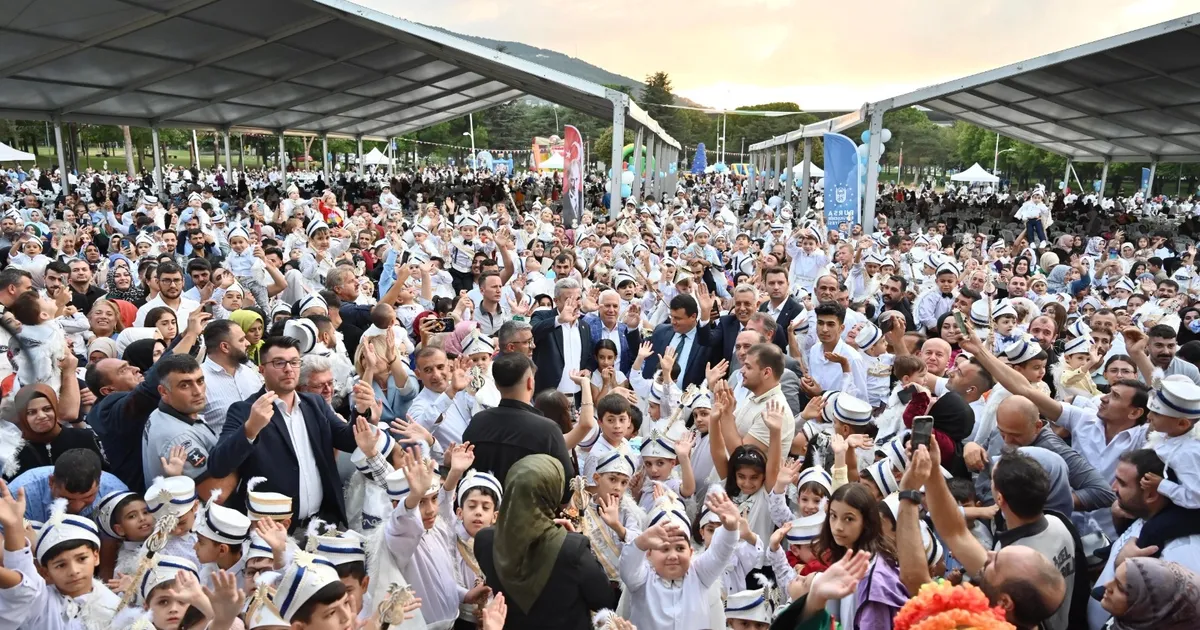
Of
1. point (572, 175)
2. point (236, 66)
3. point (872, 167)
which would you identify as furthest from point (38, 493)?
point (236, 66)

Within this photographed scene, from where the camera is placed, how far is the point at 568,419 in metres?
4.82

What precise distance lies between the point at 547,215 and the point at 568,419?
427 inches

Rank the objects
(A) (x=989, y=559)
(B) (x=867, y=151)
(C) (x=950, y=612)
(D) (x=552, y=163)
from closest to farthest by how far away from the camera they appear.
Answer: (C) (x=950, y=612) → (A) (x=989, y=559) → (B) (x=867, y=151) → (D) (x=552, y=163)

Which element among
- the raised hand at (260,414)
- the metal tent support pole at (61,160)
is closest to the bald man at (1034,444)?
the raised hand at (260,414)

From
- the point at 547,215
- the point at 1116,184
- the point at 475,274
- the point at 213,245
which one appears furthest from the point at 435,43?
the point at 1116,184

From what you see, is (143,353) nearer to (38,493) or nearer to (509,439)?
(38,493)

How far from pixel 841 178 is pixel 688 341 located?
399 inches

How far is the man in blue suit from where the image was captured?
695cm

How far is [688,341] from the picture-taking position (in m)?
6.53

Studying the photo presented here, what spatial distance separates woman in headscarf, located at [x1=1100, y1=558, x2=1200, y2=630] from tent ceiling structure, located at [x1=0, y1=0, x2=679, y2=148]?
13.3 m

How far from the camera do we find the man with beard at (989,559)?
2438 millimetres

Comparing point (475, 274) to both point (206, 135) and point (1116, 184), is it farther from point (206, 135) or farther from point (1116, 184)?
point (206, 135)

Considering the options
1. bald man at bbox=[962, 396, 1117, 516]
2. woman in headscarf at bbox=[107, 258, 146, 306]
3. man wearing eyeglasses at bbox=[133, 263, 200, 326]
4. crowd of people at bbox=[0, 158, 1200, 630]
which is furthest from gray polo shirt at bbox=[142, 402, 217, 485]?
woman in headscarf at bbox=[107, 258, 146, 306]

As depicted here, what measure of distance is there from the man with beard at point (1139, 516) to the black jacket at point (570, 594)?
2170 millimetres
